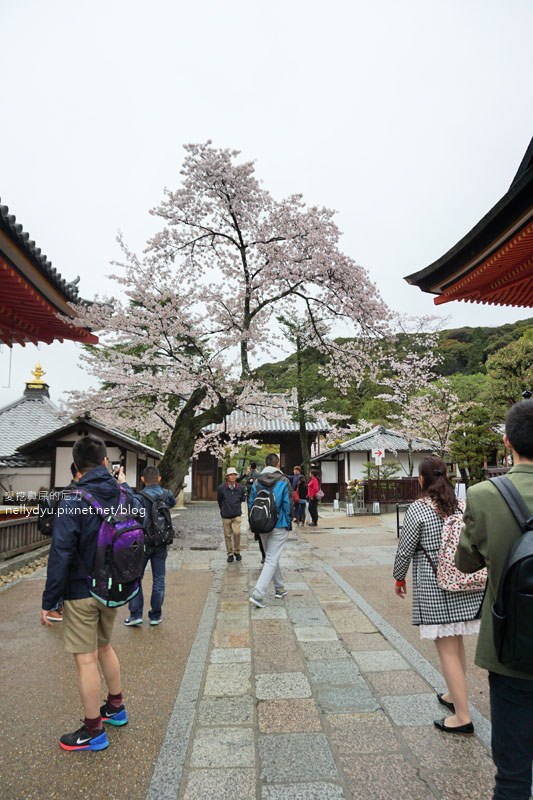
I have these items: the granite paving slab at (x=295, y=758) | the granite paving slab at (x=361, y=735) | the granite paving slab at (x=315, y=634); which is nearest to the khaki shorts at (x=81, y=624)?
the granite paving slab at (x=295, y=758)

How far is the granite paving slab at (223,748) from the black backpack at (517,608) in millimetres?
1732

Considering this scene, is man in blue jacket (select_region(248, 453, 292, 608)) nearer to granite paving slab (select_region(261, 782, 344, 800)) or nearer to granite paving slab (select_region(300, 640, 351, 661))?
granite paving slab (select_region(300, 640, 351, 661))

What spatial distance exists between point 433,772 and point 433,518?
1373 mm

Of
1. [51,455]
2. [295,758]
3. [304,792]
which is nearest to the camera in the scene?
[304,792]

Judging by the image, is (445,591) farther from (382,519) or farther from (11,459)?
(11,459)

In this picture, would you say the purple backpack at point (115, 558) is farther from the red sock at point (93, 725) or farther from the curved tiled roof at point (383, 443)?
the curved tiled roof at point (383, 443)

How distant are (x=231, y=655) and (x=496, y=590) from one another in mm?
3317

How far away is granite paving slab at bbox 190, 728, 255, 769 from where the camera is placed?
2796 millimetres

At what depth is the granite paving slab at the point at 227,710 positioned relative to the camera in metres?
3.29

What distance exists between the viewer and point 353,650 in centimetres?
465

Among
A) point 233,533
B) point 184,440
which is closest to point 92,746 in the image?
point 233,533

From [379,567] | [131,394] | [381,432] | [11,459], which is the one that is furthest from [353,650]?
[381,432]

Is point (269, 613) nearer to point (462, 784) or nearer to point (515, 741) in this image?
point (462, 784)

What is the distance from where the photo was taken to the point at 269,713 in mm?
3395
